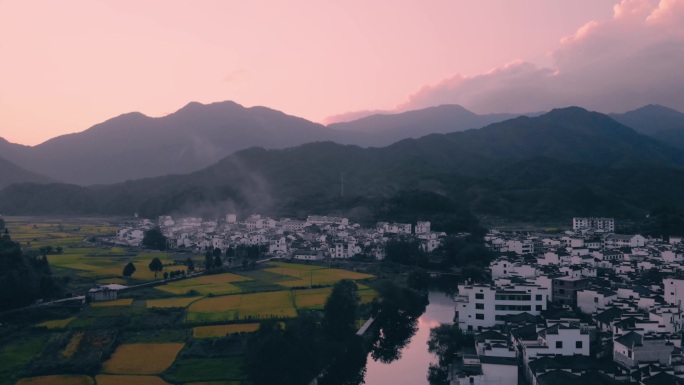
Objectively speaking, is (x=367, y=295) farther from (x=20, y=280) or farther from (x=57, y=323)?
(x=20, y=280)

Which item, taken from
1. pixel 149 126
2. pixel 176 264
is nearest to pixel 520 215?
pixel 176 264

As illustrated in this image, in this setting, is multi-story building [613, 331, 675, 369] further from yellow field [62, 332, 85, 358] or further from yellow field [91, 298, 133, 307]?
yellow field [91, 298, 133, 307]

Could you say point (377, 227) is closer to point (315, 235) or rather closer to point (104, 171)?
point (315, 235)

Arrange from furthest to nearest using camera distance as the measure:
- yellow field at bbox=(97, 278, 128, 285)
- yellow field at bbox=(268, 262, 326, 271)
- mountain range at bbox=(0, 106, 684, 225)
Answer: mountain range at bbox=(0, 106, 684, 225), yellow field at bbox=(268, 262, 326, 271), yellow field at bbox=(97, 278, 128, 285)

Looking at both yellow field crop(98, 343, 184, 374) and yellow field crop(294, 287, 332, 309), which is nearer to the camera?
yellow field crop(98, 343, 184, 374)

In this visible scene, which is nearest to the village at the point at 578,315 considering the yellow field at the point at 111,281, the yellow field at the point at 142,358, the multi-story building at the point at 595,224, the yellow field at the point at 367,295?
the yellow field at the point at 367,295

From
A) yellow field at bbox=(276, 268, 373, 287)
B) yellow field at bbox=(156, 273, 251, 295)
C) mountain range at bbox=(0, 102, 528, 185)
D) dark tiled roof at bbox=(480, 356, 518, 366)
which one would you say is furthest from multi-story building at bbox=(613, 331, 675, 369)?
mountain range at bbox=(0, 102, 528, 185)
